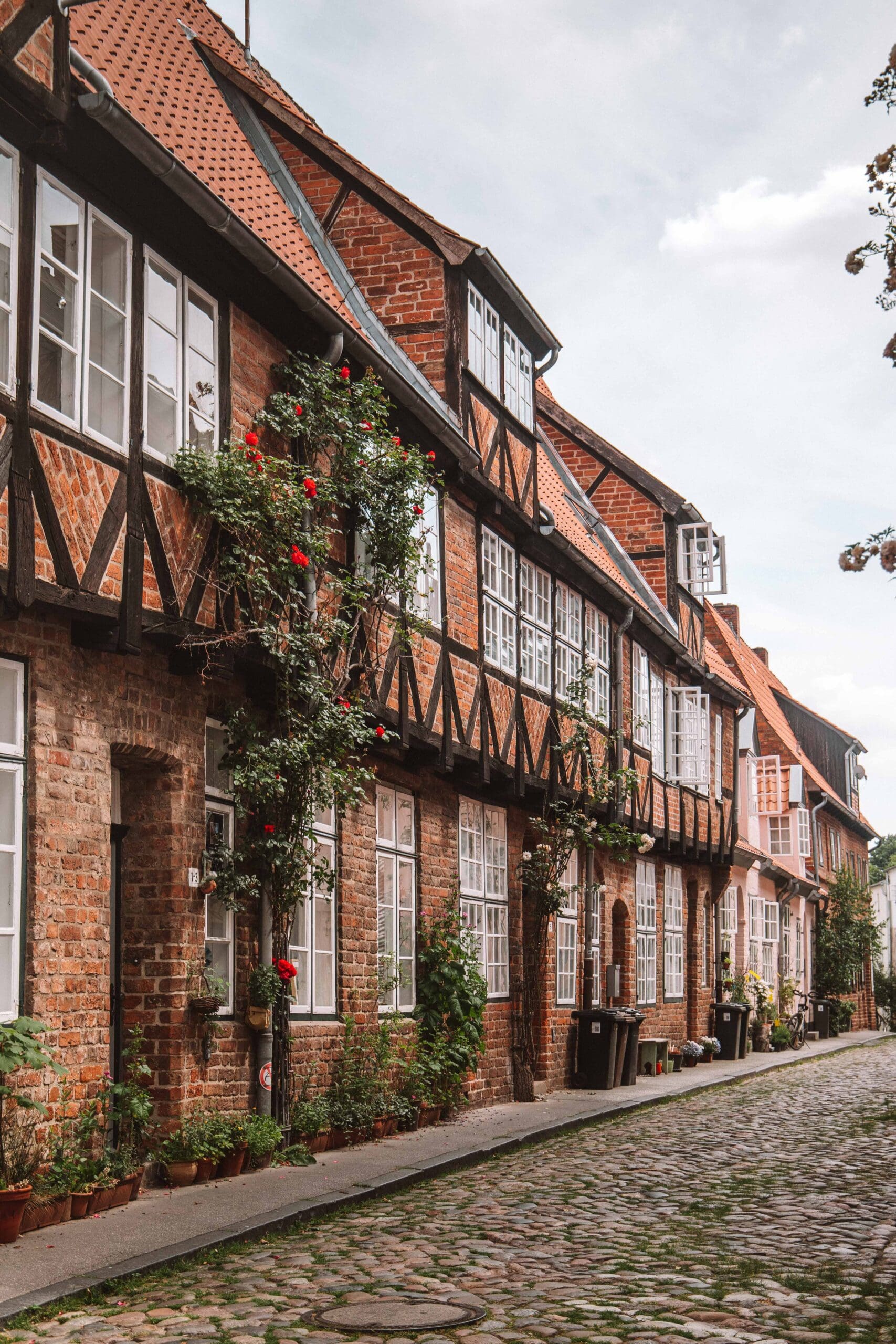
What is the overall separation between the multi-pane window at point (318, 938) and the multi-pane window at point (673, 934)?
1330 cm

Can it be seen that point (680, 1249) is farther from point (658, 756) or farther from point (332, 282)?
point (658, 756)

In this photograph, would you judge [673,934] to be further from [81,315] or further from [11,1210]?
[11,1210]

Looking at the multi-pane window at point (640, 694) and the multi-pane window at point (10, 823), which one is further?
the multi-pane window at point (640, 694)

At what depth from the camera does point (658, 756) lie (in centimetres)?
2422

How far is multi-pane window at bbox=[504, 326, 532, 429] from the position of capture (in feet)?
55.5

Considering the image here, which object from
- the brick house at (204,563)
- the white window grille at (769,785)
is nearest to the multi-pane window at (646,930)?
the brick house at (204,563)

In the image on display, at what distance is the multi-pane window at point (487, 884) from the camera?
15836mm

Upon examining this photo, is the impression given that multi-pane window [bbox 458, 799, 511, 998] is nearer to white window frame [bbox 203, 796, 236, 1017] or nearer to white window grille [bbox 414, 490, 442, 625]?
white window grille [bbox 414, 490, 442, 625]

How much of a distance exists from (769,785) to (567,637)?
791 inches

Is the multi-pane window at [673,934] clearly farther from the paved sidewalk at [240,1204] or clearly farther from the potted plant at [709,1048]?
the paved sidewalk at [240,1204]

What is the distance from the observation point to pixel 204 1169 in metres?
9.36

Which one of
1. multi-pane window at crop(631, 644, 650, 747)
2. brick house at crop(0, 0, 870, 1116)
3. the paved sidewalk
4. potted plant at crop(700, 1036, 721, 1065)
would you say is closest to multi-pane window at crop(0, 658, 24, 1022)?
brick house at crop(0, 0, 870, 1116)

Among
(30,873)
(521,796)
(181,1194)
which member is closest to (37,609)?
(30,873)

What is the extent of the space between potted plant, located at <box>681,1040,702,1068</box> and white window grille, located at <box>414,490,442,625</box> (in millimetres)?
11976
